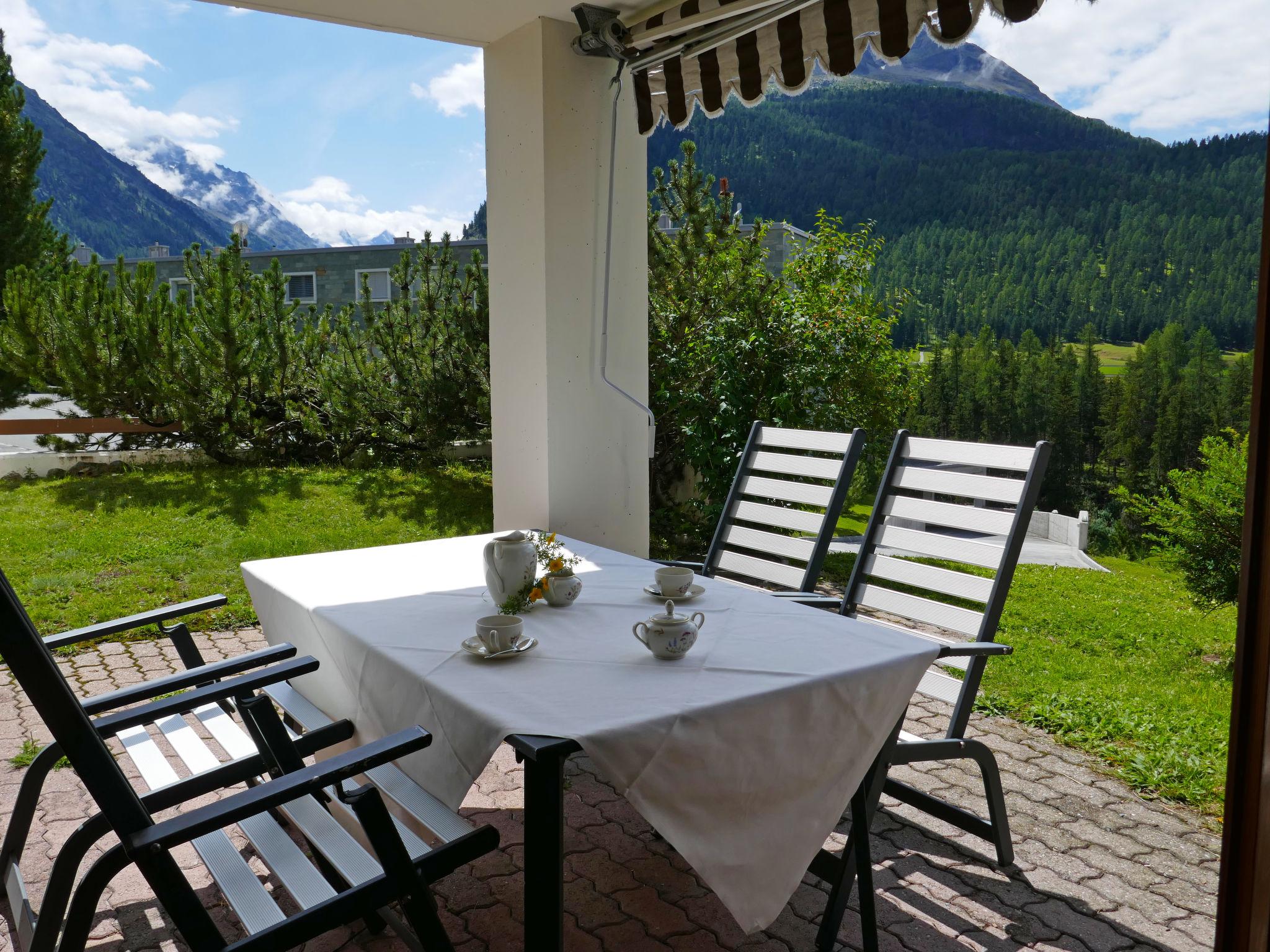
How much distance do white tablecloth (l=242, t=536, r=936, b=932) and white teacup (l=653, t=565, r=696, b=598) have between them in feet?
0.27

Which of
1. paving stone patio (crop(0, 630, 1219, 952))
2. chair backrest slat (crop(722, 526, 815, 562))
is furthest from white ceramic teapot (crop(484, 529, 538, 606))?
chair backrest slat (crop(722, 526, 815, 562))

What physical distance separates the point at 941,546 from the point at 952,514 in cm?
9

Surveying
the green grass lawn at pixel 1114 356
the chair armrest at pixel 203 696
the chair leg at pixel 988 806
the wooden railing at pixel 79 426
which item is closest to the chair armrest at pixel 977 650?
the chair leg at pixel 988 806

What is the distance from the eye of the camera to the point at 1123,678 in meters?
4.46

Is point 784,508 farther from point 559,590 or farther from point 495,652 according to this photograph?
point 495,652

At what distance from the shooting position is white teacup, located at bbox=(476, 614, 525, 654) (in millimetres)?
1885

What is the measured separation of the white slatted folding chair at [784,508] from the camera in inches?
113

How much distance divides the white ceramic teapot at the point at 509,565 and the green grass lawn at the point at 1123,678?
2109mm

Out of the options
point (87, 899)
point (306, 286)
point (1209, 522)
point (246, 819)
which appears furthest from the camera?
point (306, 286)

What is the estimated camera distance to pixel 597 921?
2180 millimetres

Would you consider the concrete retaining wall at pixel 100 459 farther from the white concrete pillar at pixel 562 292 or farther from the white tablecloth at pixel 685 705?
the white tablecloth at pixel 685 705

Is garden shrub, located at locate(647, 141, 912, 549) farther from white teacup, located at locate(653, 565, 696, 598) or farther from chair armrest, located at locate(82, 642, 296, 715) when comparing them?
chair armrest, located at locate(82, 642, 296, 715)

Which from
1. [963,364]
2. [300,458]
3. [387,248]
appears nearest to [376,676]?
[300,458]

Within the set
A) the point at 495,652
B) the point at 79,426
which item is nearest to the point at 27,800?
the point at 495,652
